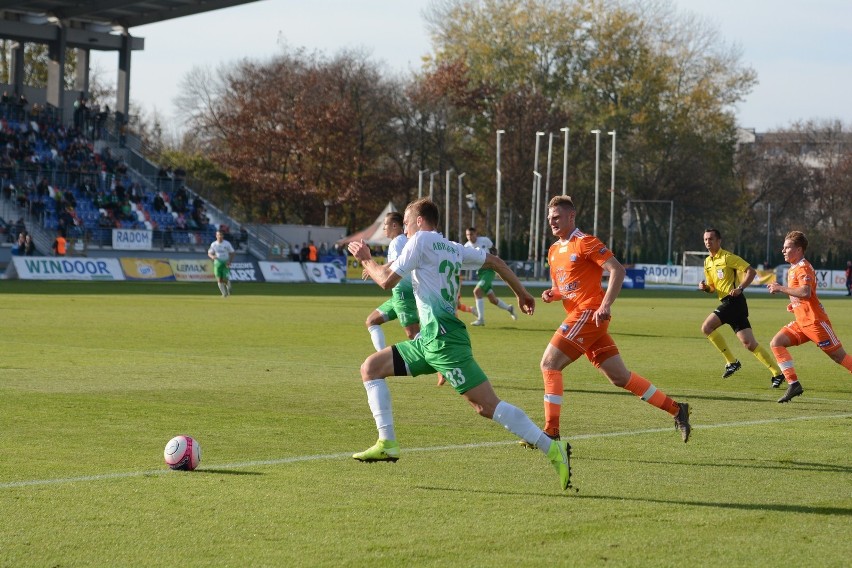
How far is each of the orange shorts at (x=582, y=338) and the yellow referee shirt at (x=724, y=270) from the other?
22.6 feet

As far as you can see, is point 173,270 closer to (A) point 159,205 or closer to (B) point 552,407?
(A) point 159,205

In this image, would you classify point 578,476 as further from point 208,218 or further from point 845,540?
point 208,218

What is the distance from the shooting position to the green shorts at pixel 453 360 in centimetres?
891

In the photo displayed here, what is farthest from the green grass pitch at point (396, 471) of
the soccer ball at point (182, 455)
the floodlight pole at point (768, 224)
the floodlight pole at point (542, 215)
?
the floodlight pole at point (768, 224)

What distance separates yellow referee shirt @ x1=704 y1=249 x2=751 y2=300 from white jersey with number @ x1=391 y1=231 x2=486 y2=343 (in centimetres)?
923

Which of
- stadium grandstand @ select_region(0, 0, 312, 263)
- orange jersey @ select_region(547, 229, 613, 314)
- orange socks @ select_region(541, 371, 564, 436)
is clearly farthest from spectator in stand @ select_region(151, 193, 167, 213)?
orange socks @ select_region(541, 371, 564, 436)

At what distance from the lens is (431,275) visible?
30.2 ft

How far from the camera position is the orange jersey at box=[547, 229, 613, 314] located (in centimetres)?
1120

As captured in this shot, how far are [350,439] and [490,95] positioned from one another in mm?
74721

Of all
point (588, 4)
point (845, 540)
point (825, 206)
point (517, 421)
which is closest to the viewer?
point (845, 540)

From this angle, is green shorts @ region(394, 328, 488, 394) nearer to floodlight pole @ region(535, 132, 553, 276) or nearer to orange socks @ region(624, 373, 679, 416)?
orange socks @ region(624, 373, 679, 416)

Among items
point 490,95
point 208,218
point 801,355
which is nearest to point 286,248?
point 208,218

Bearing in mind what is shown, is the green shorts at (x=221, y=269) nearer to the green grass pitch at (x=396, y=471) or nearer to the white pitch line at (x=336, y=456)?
the green grass pitch at (x=396, y=471)

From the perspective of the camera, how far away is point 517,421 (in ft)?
29.0
